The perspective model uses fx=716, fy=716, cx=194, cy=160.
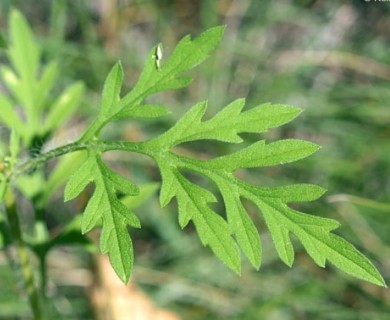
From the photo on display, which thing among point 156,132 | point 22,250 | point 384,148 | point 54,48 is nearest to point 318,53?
point 384,148

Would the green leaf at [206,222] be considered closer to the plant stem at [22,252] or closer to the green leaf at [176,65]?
the green leaf at [176,65]

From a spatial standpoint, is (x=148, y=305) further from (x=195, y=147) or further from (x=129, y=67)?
(x=129, y=67)

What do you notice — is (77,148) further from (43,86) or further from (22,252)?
(43,86)

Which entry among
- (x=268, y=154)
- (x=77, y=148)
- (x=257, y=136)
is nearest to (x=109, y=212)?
(x=77, y=148)

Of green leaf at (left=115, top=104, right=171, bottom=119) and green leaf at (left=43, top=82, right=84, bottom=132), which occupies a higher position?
green leaf at (left=43, top=82, right=84, bottom=132)

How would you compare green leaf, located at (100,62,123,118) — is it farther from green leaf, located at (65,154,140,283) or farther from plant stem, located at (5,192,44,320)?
plant stem, located at (5,192,44,320)

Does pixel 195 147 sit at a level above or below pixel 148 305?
above

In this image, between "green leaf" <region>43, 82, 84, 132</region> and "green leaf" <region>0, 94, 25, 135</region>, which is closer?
"green leaf" <region>0, 94, 25, 135</region>

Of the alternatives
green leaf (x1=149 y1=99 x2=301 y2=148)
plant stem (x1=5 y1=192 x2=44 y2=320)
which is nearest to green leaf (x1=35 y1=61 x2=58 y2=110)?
plant stem (x1=5 y1=192 x2=44 y2=320)
